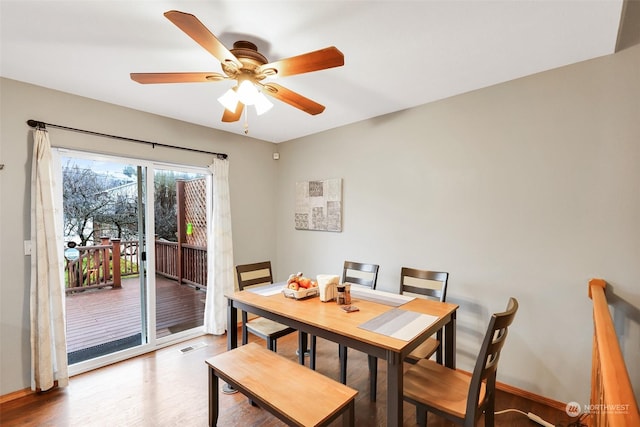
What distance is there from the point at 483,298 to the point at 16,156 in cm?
407

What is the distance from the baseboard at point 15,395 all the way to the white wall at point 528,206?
3.25 metres

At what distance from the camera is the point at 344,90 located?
2.55 m

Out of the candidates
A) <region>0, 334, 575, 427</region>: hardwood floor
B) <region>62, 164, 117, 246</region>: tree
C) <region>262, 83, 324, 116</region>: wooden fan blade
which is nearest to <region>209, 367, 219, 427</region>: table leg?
<region>0, 334, 575, 427</region>: hardwood floor

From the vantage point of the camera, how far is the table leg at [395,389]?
4.80 feet

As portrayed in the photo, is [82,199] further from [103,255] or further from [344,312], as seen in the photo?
[344,312]

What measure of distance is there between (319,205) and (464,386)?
255 centimetres

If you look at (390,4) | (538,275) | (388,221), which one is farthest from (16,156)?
(538,275)

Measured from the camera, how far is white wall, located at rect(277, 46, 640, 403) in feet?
6.45

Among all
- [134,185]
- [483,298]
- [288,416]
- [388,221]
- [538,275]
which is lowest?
[288,416]

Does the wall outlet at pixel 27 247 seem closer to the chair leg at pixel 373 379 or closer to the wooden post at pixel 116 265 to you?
the wooden post at pixel 116 265

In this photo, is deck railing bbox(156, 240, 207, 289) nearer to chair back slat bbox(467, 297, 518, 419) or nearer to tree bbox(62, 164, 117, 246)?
tree bbox(62, 164, 117, 246)

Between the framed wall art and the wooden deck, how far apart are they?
1863 millimetres

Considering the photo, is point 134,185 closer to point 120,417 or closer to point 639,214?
point 120,417

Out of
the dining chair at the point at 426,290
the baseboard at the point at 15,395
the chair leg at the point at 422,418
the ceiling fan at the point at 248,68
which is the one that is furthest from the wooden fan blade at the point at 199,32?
the baseboard at the point at 15,395
